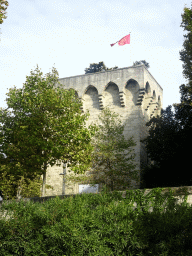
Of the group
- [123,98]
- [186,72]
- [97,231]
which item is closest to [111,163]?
[123,98]

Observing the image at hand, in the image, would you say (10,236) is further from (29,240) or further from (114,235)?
(114,235)

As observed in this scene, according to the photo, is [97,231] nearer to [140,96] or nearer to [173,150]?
[173,150]

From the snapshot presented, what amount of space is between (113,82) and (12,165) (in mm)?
11391

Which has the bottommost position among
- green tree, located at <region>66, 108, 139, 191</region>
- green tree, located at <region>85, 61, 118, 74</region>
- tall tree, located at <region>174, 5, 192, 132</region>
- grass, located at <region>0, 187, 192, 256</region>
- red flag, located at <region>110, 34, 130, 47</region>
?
grass, located at <region>0, 187, 192, 256</region>

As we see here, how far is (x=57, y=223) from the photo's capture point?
6.03 m

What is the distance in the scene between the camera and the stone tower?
81.5 feet

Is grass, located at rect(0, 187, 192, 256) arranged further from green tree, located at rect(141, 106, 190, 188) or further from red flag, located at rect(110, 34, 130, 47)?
red flag, located at rect(110, 34, 130, 47)

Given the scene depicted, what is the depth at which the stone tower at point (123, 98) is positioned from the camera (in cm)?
2483

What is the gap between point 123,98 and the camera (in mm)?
25344

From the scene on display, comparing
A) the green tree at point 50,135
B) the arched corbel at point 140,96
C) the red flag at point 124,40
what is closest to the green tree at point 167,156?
the arched corbel at point 140,96

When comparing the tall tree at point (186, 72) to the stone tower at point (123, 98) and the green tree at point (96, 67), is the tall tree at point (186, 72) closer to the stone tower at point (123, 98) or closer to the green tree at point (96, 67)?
the stone tower at point (123, 98)

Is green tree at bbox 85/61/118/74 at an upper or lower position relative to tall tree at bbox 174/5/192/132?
upper

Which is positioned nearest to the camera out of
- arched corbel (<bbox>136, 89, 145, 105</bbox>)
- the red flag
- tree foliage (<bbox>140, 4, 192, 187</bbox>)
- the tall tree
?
the tall tree

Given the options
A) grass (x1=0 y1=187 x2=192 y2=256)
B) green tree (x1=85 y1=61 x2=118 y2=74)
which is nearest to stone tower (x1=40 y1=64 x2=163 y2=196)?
green tree (x1=85 y1=61 x2=118 y2=74)
